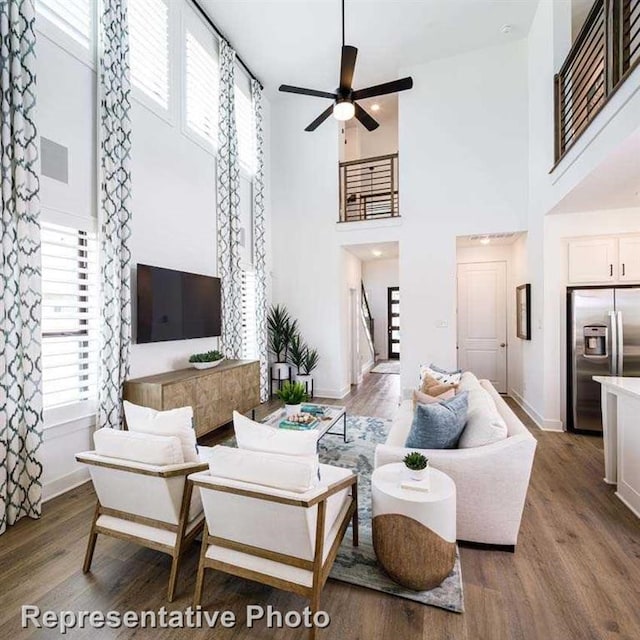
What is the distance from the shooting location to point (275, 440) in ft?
6.03

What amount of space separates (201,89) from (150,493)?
512cm

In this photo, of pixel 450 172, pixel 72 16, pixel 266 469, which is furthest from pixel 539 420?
pixel 72 16

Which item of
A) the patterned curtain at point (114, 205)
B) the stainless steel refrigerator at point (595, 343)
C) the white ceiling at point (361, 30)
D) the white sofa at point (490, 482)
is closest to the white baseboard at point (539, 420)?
the stainless steel refrigerator at point (595, 343)

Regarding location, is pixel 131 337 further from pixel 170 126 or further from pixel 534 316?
pixel 534 316

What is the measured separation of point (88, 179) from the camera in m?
3.23

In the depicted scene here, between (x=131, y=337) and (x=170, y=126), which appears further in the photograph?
(x=170, y=126)

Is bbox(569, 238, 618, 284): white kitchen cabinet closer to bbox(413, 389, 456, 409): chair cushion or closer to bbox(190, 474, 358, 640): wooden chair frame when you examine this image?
bbox(413, 389, 456, 409): chair cushion

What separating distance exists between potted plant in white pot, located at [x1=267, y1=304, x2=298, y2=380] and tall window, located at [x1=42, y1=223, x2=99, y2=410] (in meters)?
3.31

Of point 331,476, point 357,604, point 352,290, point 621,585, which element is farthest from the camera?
point 352,290

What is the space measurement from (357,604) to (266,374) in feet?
15.0

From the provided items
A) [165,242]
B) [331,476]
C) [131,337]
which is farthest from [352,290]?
[331,476]

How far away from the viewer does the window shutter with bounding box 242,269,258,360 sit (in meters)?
5.89

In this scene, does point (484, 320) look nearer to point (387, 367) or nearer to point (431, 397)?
point (387, 367)

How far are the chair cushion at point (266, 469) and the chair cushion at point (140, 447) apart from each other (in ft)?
0.99
